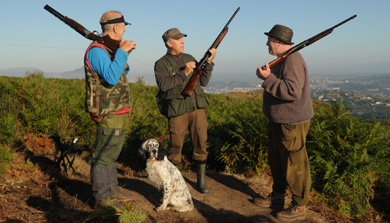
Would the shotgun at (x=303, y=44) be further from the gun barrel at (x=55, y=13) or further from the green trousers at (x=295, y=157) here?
the gun barrel at (x=55, y=13)

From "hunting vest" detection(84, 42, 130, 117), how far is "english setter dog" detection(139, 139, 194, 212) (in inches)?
31.1

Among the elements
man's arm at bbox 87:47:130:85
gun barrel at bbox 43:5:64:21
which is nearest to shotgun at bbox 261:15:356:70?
man's arm at bbox 87:47:130:85

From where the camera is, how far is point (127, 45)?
3.74 m

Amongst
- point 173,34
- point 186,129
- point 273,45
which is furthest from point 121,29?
point 273,45

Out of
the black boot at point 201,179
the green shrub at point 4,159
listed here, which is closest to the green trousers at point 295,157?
the black boot at point 201,179

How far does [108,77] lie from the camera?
365 centimetres

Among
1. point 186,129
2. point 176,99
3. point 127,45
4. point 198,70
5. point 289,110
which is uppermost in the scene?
point 127,45

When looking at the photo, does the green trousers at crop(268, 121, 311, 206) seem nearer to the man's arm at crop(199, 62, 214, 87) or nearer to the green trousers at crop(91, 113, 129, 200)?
the man's arm at crop(199, 62, 214, 87)

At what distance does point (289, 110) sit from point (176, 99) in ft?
A: 6.17

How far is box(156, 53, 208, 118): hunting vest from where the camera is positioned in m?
4.84

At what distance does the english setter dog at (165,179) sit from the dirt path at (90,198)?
0.44ft

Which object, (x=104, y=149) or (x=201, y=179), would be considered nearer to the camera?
(x=104, y=149)

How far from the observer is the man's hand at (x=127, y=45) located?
3715mm

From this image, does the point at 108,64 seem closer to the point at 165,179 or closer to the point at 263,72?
the point at 165,179
